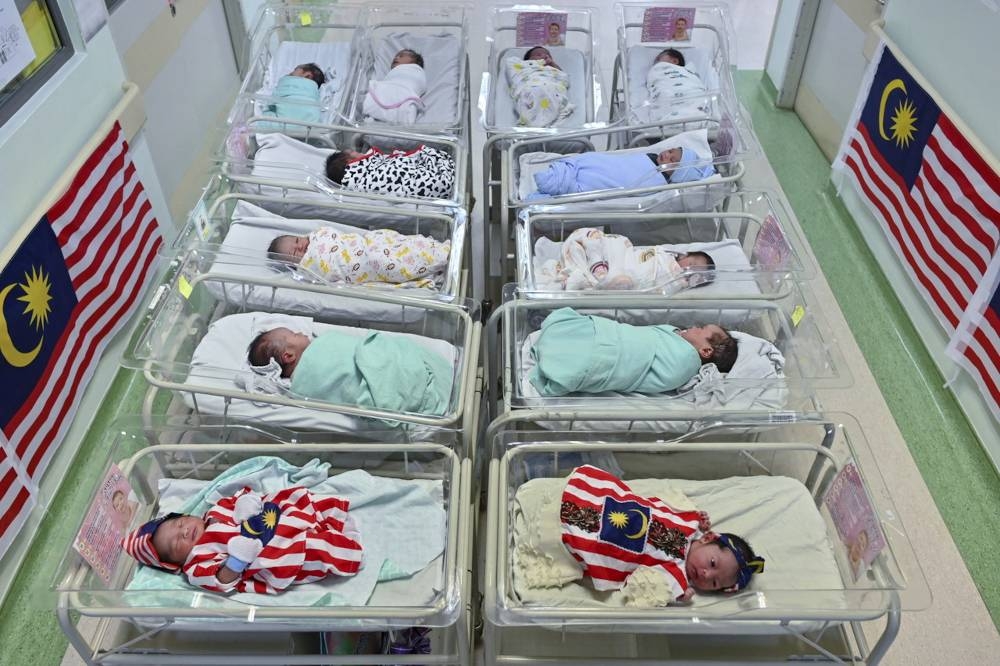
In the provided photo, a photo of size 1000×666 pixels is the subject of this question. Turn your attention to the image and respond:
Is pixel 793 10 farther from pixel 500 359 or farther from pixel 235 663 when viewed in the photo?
pixel 235 663

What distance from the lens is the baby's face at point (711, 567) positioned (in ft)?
5.92

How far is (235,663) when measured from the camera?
5.94 ft

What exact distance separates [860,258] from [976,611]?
1.79 m

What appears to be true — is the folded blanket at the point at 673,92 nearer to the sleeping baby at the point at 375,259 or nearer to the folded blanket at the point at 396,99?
the folded blanket at the point at 396,99

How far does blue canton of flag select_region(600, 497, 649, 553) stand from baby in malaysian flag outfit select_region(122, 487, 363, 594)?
0.60 m

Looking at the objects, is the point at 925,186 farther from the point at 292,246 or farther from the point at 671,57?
the point at 292,246

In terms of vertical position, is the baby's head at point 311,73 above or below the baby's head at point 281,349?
above

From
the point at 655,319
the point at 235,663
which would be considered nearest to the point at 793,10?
the point at 655,319

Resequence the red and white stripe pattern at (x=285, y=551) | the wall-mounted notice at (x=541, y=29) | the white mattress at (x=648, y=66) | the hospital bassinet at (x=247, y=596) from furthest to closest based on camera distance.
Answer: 1. the wall-mounted notice at (x=541, y=29)
2. the white mattress at (x=648, y=66)
3. the red and white stripe pattern at (x=285, y=551)
4. the hospital bassinet at (x=247, y=596)

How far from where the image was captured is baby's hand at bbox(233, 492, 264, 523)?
186 cm

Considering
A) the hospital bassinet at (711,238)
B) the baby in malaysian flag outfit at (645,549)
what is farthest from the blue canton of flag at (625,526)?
the hospital bassinet at (711,238)

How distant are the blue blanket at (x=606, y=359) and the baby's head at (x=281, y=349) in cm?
71

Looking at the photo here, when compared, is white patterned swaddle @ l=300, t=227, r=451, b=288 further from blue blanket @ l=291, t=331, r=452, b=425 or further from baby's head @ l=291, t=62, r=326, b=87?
baby's head @ l=291, t=62, r=326, b=87

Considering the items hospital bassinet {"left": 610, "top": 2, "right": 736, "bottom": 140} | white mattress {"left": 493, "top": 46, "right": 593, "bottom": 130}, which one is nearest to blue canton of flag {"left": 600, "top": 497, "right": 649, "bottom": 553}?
white mattress {"left": 493, "top": 46, "right": 593, "bottom": 130}
